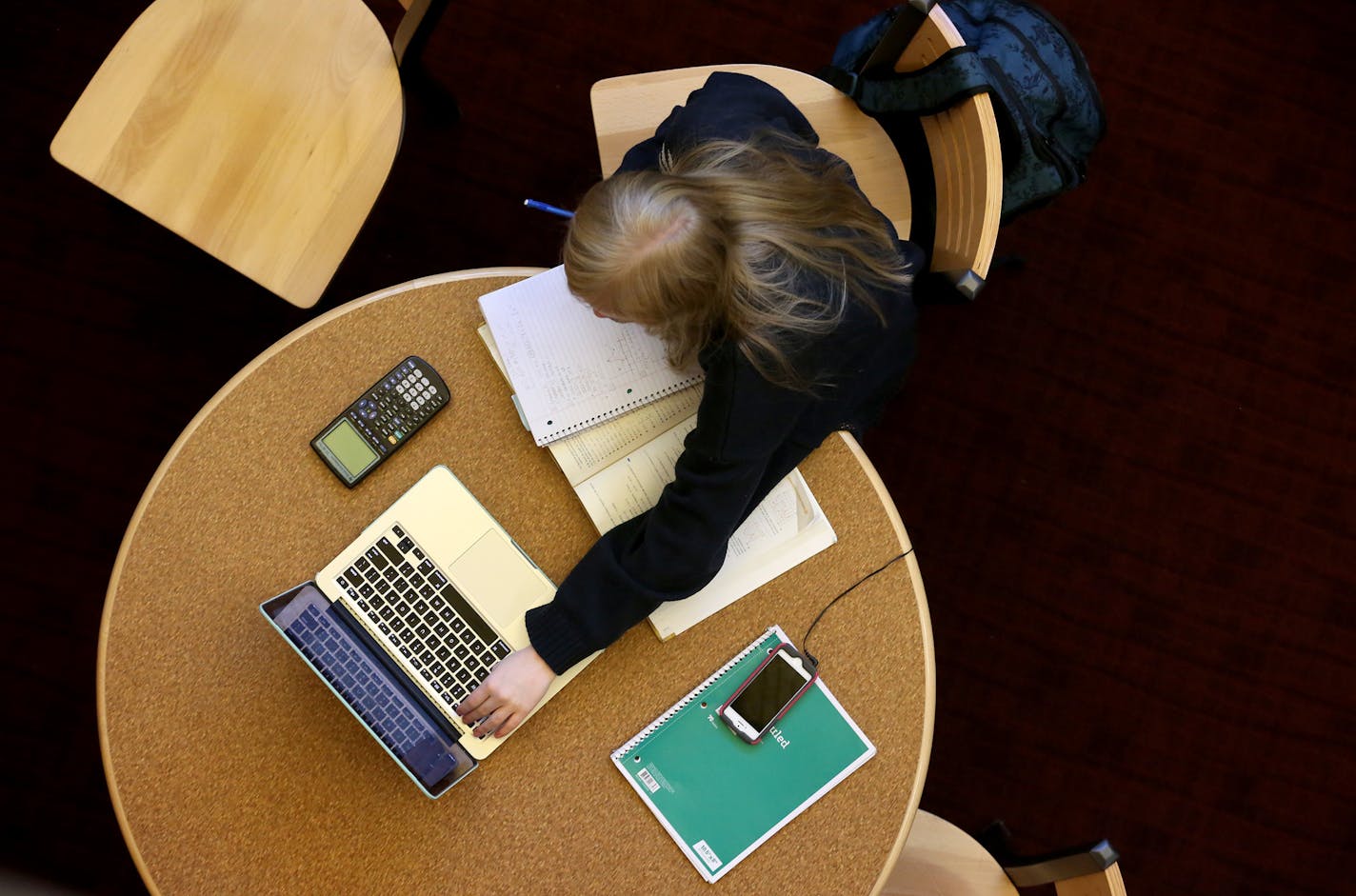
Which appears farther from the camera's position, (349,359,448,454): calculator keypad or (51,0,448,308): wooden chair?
(51,0,448,308): wooden chair

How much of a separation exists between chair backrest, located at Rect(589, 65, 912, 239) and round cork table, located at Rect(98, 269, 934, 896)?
34cm

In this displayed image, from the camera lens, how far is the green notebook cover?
110 centimetres

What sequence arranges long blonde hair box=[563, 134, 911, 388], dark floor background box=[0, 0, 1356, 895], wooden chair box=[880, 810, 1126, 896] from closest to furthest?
long blonde hair box=[563, 134, 911, 388]
wooden chair box=[880, 810, 1126, 896]
dark floor background box=[0, 0, 1356, 895]

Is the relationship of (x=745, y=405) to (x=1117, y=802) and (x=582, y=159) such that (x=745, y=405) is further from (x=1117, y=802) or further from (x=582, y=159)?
(x=1117, y=802)

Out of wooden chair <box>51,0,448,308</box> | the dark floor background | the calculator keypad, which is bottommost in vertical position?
the dark floor background

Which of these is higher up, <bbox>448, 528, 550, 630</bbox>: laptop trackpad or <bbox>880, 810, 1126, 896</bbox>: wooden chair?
<bbox>448, 528, 550, 630</bbox>: laptop trackpad

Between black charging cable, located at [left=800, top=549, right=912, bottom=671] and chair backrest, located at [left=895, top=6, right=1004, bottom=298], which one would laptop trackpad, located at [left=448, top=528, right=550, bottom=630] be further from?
chair backrest, located at [left=895, top=6, right=1004, bottom=298]

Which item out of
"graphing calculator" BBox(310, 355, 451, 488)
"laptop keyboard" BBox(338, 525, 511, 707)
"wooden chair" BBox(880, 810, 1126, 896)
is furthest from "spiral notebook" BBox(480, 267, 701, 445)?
"wooden chair" BBox(880, 810, 1126, 896)

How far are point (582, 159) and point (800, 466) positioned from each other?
3.41 ft

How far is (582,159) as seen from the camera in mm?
1936

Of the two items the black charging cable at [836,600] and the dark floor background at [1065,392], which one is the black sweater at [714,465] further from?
the dark floor background at [1065,392]

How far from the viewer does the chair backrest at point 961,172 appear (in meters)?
1.12

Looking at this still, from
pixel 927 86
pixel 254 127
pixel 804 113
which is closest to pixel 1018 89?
pixel 927 86

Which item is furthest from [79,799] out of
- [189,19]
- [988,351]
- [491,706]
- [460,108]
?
[988,351]
